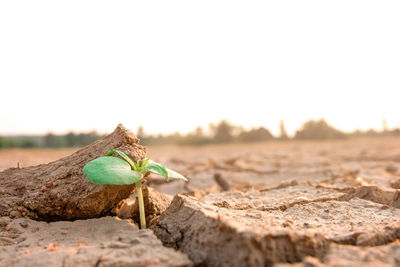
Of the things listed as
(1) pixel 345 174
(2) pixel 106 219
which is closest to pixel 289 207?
(2) pixel 106 219

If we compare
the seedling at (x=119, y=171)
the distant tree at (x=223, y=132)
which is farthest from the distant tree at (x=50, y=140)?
the seedling at (x=119, y=171)

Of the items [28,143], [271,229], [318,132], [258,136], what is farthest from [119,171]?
[318,132]

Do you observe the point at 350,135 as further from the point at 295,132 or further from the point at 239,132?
the point at 239,132

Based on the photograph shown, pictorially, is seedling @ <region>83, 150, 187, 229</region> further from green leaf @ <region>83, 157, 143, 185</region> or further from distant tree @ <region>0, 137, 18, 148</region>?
distant tree @ <region>0, 137, 18, 148</region>

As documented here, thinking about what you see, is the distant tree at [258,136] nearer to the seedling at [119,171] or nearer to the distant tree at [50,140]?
the distant tree at [50,140]

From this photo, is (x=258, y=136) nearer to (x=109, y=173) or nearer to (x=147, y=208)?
(x=147, y=208)
